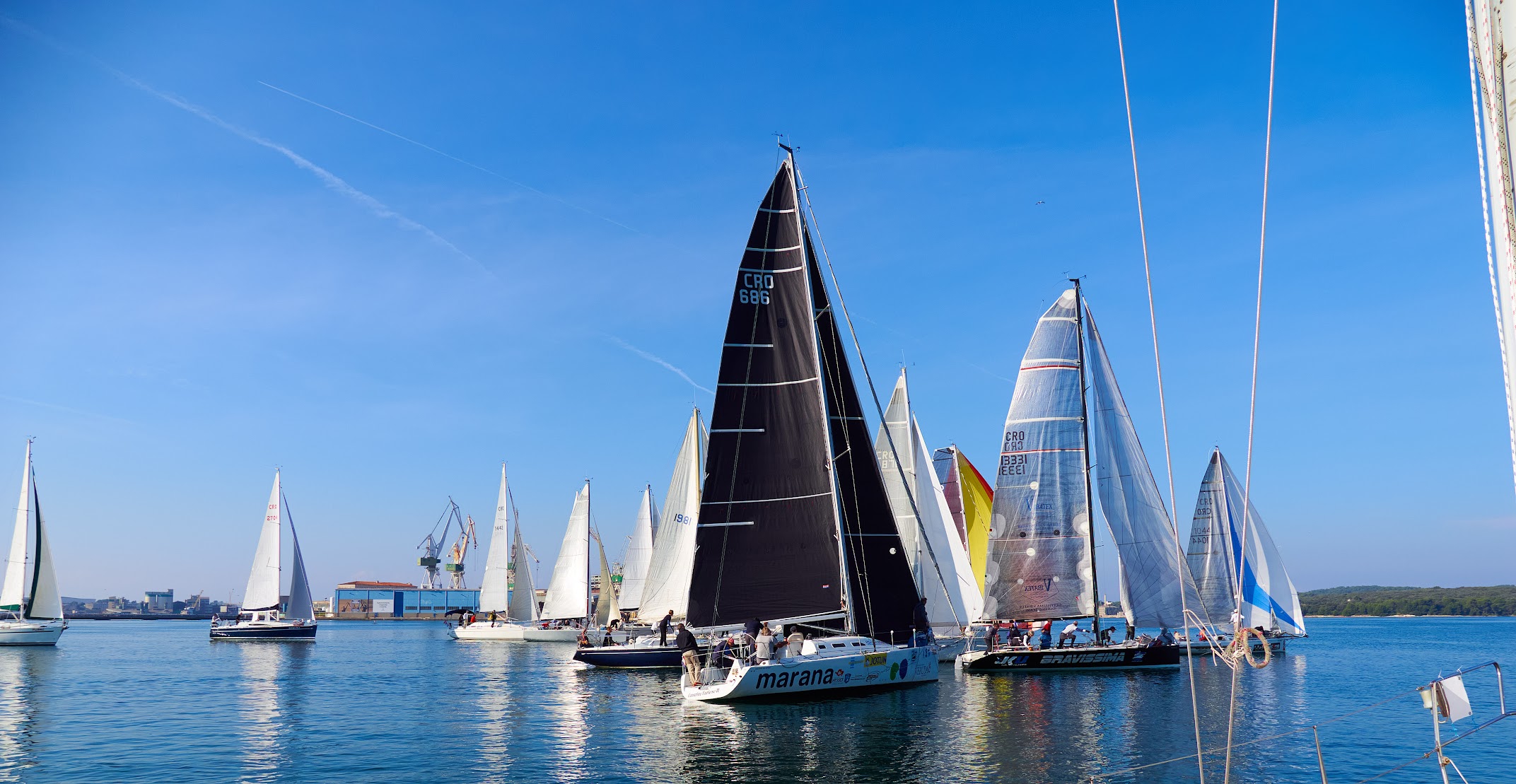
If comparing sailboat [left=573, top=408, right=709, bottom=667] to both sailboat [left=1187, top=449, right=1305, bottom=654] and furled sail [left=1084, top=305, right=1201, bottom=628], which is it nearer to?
furled sail [left=1084, top=305, right=1201, bottom=628]

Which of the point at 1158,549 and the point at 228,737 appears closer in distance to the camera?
the point at 228,737

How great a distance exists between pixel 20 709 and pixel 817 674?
2145 cm

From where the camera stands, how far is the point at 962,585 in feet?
133

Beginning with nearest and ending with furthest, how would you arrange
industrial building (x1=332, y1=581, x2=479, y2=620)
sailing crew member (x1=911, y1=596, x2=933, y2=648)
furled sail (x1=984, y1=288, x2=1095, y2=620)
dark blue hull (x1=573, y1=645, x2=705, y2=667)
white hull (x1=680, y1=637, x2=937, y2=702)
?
white hull (x1=680, y1=637, x2=937, y2=702) → sailing crew member (x1=911, y1=596, x2=933, y2=648) → furled sail (x1=984, y1=288, x2=1095, y2=620) → dark blue hull (x1=573, y1=645, x2=705, y2=667) → industrial building (x1=332, y1=581, x2=479, y2=620)

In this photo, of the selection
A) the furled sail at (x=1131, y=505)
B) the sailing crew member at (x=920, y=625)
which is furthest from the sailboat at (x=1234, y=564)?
the sailing crew member at (x=920, y=625)

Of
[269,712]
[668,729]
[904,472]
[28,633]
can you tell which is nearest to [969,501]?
[904,472]

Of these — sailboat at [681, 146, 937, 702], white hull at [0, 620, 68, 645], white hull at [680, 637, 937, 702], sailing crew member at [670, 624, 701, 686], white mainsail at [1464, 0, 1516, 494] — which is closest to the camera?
white mainsail at [1464, 0, 1516, 494]

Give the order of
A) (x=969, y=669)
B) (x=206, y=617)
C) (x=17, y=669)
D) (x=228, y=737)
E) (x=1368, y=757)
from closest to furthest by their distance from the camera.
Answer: (x=1368, y=757) < (x=228, y=737) < (x=969, y=669) < (x=17, y=669) < (x=206, y=617)

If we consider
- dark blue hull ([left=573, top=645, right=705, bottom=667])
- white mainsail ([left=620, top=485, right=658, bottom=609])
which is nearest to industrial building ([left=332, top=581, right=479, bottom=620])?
white mainsail ([left=620, top=485, right=658, bottom=609])

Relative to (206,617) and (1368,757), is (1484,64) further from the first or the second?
(206,617)

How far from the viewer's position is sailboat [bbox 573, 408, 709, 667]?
1465 inches

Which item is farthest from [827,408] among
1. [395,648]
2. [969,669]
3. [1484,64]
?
[395,648]

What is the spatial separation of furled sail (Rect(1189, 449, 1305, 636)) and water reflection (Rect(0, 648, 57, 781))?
4093 centimetres

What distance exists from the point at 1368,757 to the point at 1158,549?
58.7 ft
